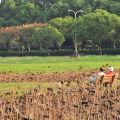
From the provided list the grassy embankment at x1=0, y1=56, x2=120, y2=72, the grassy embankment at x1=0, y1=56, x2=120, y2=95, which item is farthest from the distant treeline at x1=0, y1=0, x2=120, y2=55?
the grassy embankment at x1=0, y1=56, x2=120, y2=95

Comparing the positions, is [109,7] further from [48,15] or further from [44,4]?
[44,4]

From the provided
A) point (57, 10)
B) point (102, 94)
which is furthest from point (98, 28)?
point (102, 94)

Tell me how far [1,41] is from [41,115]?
96864 mm

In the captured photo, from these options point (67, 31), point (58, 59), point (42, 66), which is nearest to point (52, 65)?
point (42, 66)

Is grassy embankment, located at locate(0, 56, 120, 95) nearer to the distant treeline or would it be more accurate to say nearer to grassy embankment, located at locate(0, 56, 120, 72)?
grassy embankment, located at locate(0, 56, 120, 72)

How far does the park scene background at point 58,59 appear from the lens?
12.1 meters

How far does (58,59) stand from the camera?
6456cm

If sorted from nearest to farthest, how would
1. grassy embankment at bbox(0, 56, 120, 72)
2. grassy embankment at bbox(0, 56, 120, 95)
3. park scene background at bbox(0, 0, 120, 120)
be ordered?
park scene background at bbox(0, 0, 120, 120), grassy embankment at bbox(0, 56, 120, 95), grassy embankment at bbox(0, 56, 120, 72)

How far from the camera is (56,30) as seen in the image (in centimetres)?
9381

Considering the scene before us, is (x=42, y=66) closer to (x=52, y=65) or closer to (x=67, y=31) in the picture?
(x=52, y=65)

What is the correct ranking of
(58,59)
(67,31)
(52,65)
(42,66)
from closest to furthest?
(42,66), (52,65), (58,59), (67,31)

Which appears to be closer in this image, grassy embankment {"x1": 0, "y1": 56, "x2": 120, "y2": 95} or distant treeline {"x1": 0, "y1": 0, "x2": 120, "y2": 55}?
grassy embankment {"x1": 0, "y1": 56, "x2": 120, "y2": 95}

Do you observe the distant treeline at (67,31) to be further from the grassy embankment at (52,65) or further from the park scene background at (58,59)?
the grassy embankment at (52,65)

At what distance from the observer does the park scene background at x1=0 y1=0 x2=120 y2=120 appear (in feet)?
39.7
